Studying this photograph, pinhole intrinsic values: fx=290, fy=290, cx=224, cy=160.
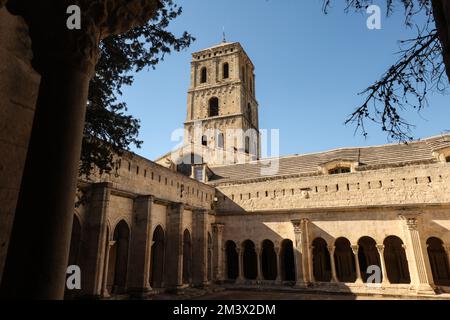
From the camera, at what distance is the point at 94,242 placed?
33.8ft

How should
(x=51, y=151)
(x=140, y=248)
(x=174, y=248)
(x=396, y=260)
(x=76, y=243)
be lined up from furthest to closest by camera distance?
(x=396, y=260) < (x=174, y=248) < (x=140, y=248) < (x=76, y=243) < (x=51, y=151)

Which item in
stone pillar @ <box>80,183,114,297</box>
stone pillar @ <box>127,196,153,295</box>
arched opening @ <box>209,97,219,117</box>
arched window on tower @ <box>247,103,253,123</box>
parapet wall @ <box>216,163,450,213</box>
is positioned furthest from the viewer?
arched window on tower @ <box>247,103,253,123</box>

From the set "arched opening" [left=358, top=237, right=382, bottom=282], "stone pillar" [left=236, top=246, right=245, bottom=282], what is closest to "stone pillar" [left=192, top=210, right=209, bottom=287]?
"stone pillar" [left=236, top=246, right=245, bottom=282]

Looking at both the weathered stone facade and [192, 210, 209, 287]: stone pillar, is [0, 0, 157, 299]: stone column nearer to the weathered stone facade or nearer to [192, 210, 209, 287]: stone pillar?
the weathered stone facade

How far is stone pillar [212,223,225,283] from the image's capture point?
63.3ft

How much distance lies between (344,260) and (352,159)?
705 centimetres

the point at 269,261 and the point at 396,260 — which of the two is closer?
the point at 396,260

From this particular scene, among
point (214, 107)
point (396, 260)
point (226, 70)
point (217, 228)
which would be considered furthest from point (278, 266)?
point (226, 70)

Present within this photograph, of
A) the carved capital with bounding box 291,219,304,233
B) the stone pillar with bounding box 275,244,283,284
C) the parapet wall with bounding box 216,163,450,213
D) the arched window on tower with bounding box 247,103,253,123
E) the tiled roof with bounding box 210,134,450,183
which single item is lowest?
the stone pillar with bounding box 275,244,283,284

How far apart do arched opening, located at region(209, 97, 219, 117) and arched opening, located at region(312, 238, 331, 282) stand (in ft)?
74.6

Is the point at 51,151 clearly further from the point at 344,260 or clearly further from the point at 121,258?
the point at 344,260

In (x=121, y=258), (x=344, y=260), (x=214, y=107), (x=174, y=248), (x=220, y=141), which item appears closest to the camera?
(x=121, y=258)

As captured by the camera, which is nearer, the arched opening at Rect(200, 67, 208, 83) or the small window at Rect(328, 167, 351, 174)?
the small window at Rect(328, 167, 351, 174)

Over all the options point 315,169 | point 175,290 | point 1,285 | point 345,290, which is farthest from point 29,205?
point 315,169
